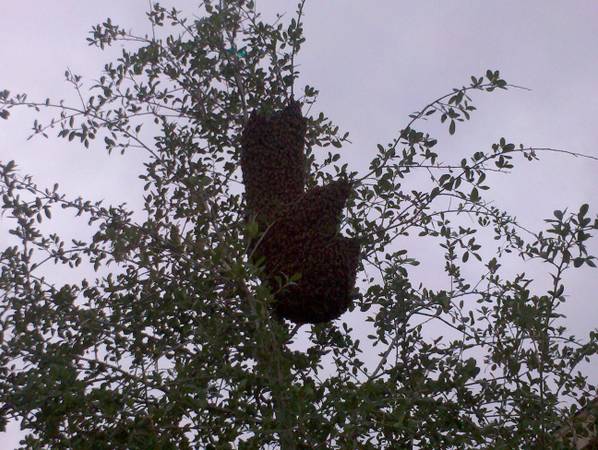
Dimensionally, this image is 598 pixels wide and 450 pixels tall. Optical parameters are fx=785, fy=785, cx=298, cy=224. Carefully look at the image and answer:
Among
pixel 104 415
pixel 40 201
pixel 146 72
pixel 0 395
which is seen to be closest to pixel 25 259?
pixel 40 201

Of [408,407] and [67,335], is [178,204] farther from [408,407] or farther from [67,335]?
[408,407]

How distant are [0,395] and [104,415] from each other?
43 cm

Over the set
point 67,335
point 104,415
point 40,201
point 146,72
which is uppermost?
point 146,72

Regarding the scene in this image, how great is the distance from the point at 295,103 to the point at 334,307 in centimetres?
106

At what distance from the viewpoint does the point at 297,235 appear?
3.31 m

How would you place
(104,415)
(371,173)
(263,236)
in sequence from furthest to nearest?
1. (371,173)
2. (263,236)
3. (104,415)

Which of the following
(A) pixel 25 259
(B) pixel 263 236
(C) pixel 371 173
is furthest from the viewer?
(C) pixel 371 173

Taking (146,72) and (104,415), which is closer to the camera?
(104,415)

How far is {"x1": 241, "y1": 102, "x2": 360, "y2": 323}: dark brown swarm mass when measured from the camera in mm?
3268

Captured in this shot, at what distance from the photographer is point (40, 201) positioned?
12.2 feet

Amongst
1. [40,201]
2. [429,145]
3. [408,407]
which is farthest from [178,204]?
[408,407]

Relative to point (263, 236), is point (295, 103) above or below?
above

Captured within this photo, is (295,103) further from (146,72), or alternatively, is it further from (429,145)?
(146,72)

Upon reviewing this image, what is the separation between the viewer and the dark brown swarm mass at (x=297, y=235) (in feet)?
10.7
